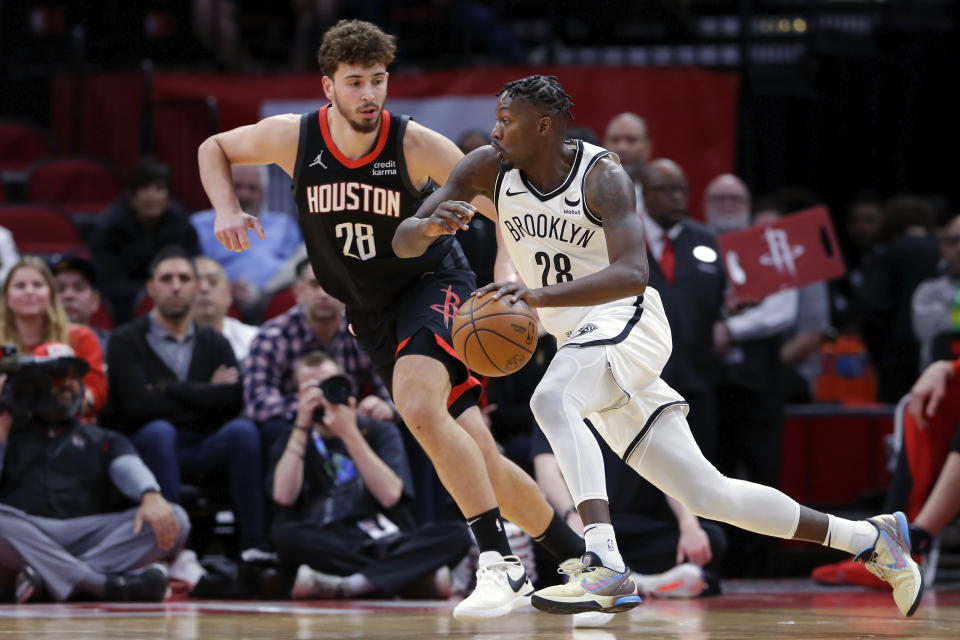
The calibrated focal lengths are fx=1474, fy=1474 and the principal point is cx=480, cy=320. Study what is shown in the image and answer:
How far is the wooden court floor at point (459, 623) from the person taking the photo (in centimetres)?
512

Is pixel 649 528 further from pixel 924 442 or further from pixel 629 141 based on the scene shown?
pixel 629 141

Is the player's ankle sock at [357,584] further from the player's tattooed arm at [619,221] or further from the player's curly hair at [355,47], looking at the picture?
the player's tattooed arm at [619,221]

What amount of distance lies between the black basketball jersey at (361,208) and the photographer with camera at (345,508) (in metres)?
2.00

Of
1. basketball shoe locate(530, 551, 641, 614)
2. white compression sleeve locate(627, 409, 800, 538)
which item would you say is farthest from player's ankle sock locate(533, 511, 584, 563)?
basketball shoe locate(530, 551, 641, 614)

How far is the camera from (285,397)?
26.9ft

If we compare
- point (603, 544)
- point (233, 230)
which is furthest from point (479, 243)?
point (603, 544)

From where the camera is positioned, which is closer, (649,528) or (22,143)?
(649,528)

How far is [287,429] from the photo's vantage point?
8.02 metres

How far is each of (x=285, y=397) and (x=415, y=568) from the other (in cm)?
128

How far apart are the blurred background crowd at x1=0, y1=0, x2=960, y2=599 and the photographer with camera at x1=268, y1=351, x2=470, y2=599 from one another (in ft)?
0.06

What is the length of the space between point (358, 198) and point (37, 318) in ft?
9.82

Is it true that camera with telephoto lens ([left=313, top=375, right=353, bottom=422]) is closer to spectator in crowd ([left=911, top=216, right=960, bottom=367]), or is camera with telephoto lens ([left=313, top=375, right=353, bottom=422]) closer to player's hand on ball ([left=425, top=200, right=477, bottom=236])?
player's hand on ball ([left=425, top=200, right=477, bottom=236])

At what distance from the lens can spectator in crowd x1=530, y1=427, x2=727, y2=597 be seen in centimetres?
763

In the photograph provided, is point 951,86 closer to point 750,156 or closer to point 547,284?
point 750,156
